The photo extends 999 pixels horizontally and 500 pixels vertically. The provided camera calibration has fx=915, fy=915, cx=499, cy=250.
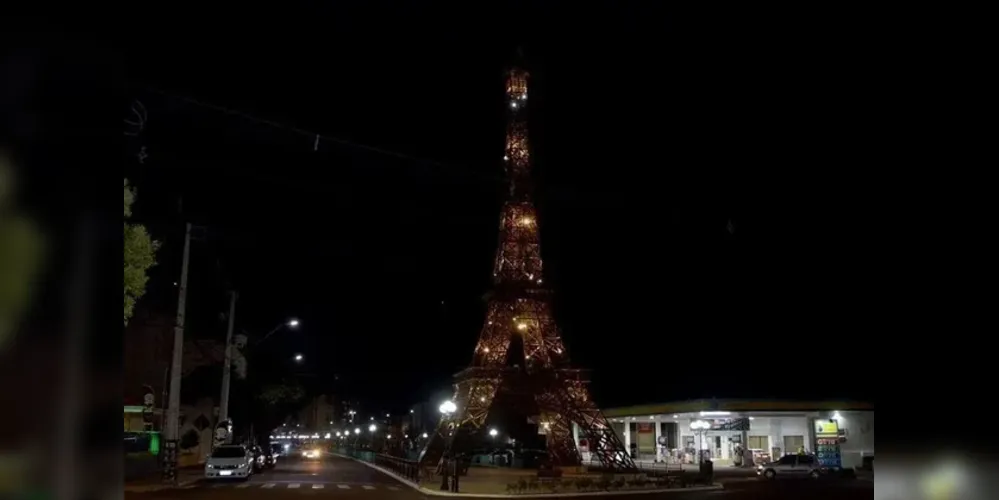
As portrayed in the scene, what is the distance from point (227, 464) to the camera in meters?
36.1

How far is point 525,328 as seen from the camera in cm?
5375

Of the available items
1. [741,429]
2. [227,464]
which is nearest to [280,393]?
[227,464]

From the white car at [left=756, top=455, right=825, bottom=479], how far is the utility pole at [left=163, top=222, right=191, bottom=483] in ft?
85.8

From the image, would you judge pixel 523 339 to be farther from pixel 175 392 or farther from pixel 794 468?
pixel 175 392

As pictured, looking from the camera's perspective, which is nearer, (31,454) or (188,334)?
(31,454)

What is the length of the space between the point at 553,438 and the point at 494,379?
4.97 metres

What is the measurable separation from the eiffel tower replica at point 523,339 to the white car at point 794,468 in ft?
35.7

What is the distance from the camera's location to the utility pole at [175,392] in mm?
30734

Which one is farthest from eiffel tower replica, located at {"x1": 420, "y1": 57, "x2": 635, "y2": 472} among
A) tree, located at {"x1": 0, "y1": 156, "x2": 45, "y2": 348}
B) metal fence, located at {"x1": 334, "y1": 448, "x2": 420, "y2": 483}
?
tree, located at {"x1": 0, "y1": 156, "x2": 45, "y2": 348}

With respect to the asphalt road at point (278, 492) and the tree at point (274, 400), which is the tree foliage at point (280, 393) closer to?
the tree at point (274, 400)

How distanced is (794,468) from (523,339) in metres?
17.5

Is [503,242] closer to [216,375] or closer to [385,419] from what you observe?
[216,375]

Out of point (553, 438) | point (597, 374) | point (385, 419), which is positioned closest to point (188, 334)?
point (553, 438)

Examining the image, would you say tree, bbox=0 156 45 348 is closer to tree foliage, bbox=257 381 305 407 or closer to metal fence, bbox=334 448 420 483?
metal fence, bbox=334 448 420 483
